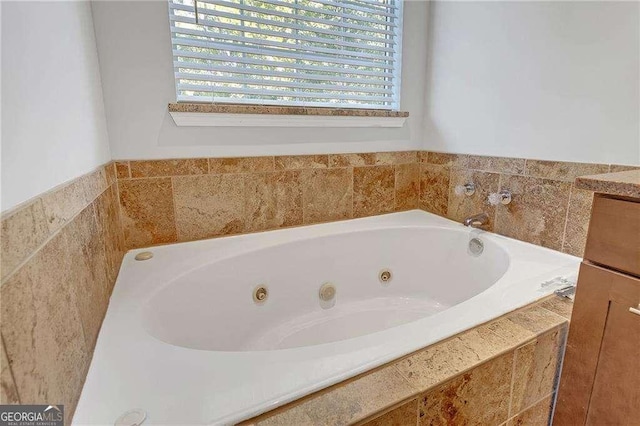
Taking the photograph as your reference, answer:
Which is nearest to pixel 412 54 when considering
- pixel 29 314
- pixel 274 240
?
pixel 274 240

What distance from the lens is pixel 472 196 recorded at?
5.29 ft

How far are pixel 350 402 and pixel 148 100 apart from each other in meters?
1.25

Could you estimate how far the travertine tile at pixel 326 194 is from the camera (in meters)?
1.60

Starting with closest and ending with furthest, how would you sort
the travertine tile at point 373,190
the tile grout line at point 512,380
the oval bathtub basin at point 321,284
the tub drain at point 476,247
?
the tile grout line at point 512,380
the oval bathtub basin at point 321,284
the tub drain at point 476,247
the travertine tile at point 373,190

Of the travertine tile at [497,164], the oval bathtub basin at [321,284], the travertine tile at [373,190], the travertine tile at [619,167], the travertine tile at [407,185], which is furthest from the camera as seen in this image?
the travertine tile at [407,185]

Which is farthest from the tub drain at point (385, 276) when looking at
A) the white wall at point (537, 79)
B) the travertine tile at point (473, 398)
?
the travertine tile at point (473, 398)

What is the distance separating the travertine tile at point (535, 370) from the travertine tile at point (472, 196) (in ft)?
2.65

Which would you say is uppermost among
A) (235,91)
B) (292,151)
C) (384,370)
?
(235,91)

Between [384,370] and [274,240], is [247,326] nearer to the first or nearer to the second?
[274,240]

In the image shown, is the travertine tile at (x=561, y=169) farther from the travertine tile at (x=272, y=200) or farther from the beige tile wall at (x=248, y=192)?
the travertine tile at (x=272, y=200)

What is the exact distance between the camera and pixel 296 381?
628mm

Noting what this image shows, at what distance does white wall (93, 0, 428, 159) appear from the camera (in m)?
1.17

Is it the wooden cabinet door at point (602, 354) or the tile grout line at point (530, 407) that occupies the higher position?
the wooden cabinet door at point (602, 354)

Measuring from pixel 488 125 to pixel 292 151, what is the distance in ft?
2.99
